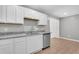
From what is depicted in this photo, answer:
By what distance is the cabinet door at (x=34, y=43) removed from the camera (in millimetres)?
2488

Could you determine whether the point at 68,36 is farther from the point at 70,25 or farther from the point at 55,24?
the point at 55,24

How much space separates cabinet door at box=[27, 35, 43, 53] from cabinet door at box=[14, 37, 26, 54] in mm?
232

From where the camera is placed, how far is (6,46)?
180cm

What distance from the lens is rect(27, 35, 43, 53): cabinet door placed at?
2488mm

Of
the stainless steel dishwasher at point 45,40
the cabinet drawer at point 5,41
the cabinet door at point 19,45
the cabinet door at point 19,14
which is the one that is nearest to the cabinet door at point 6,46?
the cabinet drawer at point 5,41

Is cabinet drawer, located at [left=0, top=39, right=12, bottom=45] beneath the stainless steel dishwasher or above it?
above

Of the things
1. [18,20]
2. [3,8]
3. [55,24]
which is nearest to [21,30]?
[18,20]

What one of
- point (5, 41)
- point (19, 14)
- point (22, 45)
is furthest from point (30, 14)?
point (5, 41)

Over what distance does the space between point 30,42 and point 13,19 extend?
937 millimetres

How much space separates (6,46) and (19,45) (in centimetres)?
39

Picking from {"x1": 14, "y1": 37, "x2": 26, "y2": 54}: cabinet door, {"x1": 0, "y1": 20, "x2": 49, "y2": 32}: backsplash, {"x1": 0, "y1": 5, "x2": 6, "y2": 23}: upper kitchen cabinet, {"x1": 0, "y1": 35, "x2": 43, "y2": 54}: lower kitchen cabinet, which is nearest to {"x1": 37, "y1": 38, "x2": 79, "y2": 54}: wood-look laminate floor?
{"x1": 0, "y1": 35, "x2": 43, "y2": 54}: lower kitchen cabinet

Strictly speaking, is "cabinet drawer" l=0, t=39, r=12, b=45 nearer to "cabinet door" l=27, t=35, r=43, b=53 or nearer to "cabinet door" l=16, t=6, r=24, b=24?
"cabinet door" l=27, t=35, r=43, b=53

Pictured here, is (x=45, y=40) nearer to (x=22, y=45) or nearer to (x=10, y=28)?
(x=22, y=45)
